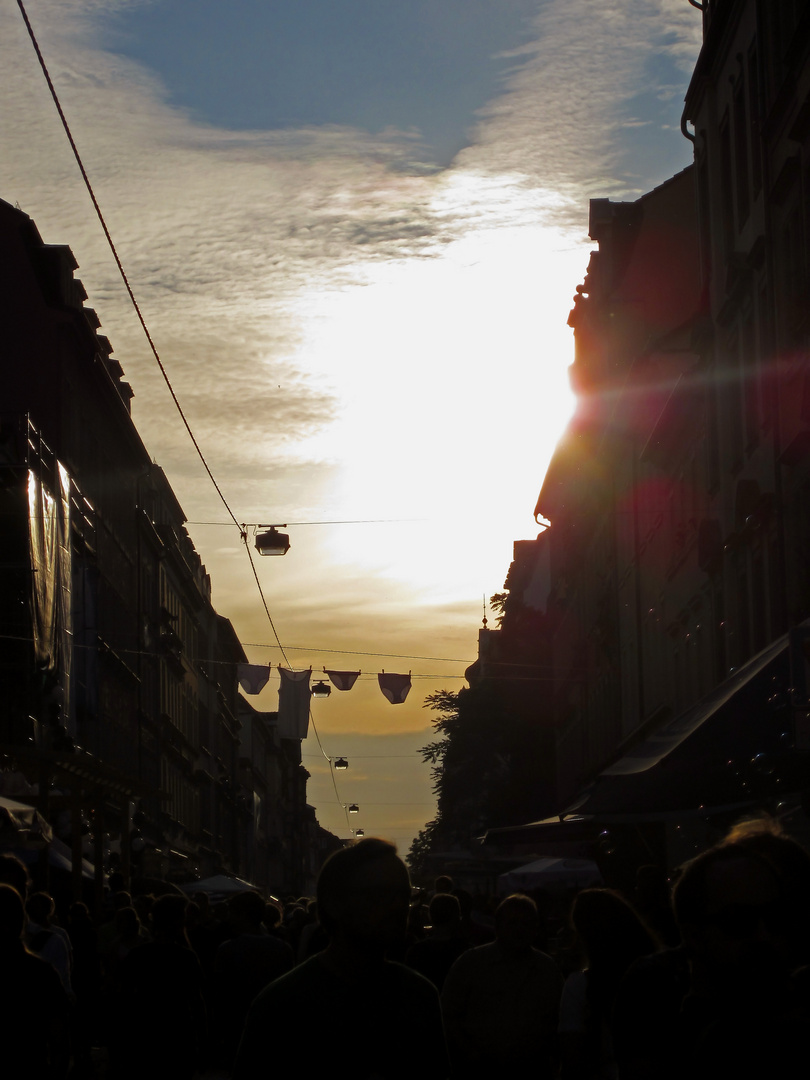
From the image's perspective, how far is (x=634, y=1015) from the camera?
169 inches

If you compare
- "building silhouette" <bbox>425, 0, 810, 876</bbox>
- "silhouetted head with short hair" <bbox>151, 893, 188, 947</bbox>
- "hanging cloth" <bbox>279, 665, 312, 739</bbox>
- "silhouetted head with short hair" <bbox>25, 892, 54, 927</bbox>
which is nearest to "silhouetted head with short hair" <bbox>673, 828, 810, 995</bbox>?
"silhouetted head with short hair" <bbox>151, 893, 188, 947</bbox>

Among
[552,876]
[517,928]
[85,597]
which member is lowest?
[517,928]

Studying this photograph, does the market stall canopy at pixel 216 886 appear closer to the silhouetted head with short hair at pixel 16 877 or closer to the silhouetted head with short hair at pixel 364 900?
the silhouetted head with short hair at pixel 16 877

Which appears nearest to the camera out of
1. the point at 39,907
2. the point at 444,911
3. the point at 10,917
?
the point at 10,917

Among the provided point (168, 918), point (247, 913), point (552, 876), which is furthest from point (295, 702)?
point (168, 918)

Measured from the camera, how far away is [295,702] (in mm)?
42844

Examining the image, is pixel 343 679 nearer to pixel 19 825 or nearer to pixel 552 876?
pixel 552 876

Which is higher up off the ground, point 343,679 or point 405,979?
point 343,679

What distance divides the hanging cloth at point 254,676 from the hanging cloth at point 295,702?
70 cm

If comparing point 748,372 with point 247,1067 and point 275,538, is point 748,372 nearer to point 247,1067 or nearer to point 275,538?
point 275,538

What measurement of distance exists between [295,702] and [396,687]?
5.47 metres

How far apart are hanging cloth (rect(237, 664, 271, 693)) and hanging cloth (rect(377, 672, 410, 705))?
3.46 metres

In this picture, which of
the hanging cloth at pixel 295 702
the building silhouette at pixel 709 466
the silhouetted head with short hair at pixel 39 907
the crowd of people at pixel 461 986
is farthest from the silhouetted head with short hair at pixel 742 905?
the hanging cloth at pixel 295 702

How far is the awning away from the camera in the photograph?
14773 mm
